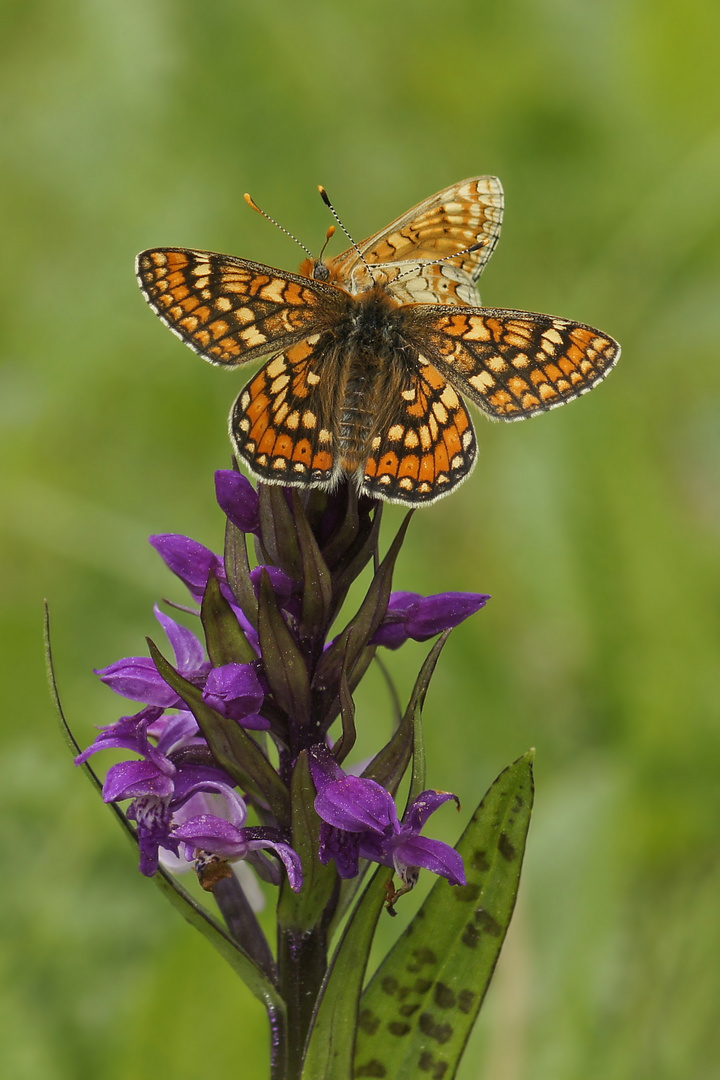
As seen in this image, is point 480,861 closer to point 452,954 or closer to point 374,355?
point 452,954

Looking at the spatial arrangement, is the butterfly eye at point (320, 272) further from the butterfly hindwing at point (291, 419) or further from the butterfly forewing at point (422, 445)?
the butterfly forewing at point (422, 445)

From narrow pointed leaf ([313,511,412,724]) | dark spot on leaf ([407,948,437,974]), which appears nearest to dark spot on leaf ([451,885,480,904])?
dark spot on leaf ([407,948,437,974])

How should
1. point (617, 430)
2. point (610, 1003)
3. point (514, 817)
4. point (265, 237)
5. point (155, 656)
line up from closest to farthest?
point (155, 656) < point (514, 817) < point (610, 1003) < point (617, 430) < point (265, 237)

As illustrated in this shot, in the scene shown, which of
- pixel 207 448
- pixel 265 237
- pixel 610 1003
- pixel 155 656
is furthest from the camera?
pixel 265 237

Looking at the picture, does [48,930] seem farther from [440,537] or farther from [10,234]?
[10,234]

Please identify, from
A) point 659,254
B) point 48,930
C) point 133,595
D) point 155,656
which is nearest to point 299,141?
point 659,254

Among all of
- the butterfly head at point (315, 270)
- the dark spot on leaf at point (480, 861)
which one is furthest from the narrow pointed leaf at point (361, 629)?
the butterfly head at point (315, 270)
